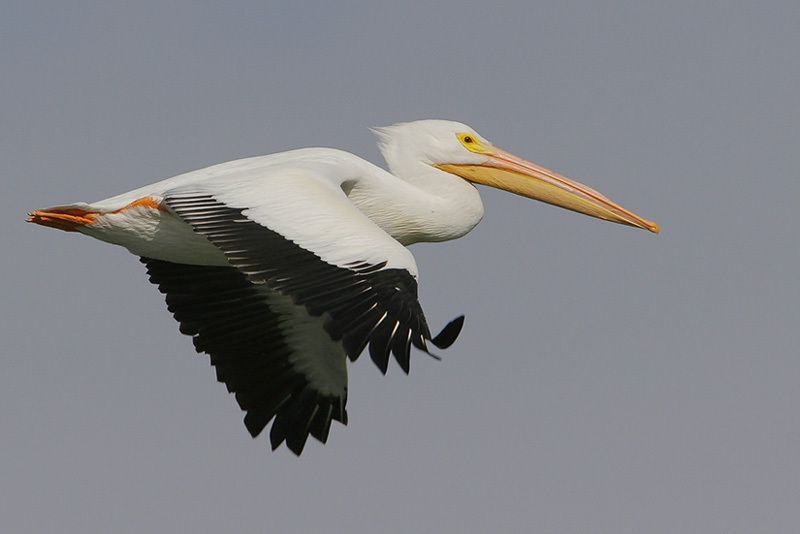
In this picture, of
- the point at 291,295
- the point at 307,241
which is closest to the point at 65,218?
the point at 307,241

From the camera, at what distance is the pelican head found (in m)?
12.6

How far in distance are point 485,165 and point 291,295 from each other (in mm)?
3599

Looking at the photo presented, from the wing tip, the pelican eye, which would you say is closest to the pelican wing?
the wing tip

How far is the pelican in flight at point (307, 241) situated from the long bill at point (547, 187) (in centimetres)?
1

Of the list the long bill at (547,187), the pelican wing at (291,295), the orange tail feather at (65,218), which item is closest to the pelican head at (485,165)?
the long bill at (547,187)

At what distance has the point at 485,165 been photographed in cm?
1280

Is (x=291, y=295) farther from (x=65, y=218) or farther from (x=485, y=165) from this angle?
(x=485, y=165)

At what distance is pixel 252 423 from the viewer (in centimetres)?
1265

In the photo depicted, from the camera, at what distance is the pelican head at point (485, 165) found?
41.3 feet

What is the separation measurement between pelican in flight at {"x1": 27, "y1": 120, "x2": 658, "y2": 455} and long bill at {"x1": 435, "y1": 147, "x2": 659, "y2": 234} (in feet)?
0.04

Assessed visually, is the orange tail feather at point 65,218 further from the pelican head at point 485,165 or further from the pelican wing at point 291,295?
the pelican head at point 485,165

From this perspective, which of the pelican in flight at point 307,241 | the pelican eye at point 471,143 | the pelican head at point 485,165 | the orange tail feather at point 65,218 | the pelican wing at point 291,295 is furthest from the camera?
the pelican eye at point 471,143

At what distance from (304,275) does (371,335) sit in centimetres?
72

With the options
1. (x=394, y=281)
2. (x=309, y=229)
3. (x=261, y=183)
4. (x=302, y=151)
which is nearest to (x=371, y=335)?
(x=394, y=281)
